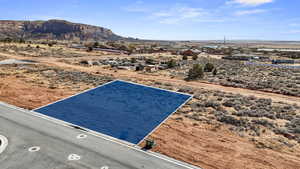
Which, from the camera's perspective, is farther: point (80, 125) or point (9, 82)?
point (9, 82)

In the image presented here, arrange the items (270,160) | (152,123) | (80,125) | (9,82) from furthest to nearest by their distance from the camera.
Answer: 1. (9,82)
2. (152,123)
3. (80,125)
4. (270,160)

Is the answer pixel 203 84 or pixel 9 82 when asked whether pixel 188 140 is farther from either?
pixel 9 82

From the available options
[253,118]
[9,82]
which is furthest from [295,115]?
[9,82]
